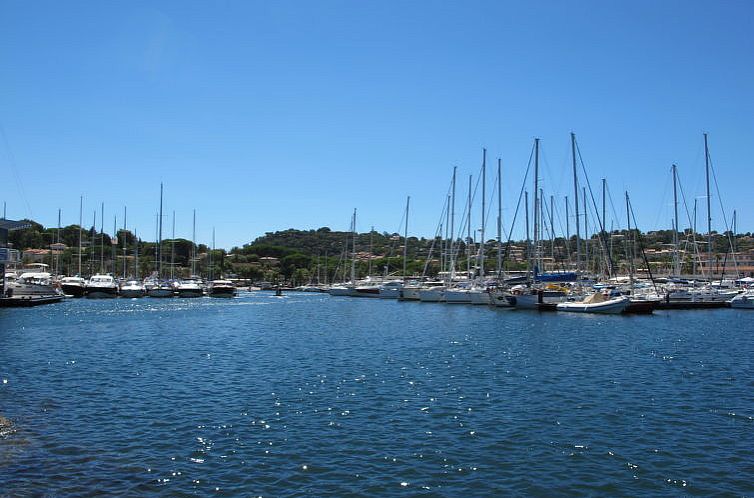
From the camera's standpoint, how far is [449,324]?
170 ft

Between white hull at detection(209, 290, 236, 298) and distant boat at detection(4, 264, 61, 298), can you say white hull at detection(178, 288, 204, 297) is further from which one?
distant boat at detection(4, 264, 61, 298)

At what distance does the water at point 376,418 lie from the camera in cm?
1325

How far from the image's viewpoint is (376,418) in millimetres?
18453

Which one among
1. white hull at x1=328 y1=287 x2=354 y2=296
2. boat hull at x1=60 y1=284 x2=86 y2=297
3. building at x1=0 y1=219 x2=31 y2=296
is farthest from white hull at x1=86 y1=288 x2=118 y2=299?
white hull at x1=328 y1=287 x2=354 y2=296

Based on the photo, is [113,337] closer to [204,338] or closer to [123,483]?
[204,338]

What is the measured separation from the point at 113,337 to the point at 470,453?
31646 mm

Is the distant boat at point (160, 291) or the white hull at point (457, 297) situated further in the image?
the distant boat at point (160, 291)

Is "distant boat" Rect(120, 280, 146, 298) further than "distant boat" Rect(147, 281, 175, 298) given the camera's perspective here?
No

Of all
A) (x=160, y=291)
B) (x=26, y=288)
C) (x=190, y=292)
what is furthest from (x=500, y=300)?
(x=190, y=292)

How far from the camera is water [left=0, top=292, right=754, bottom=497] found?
13250mm

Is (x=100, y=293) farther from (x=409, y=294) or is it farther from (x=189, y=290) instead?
(x=409, y=294)

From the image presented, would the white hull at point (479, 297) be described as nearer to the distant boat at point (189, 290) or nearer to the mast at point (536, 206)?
the mast at point (536, 206)

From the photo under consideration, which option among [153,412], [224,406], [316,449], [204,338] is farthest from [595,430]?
[204,338]

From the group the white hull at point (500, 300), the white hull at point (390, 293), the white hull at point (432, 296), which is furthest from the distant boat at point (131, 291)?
the white hull at point (500, 300)
